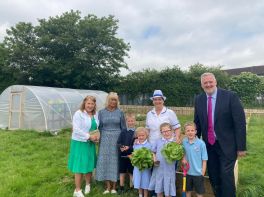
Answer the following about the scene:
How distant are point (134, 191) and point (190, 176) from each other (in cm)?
121

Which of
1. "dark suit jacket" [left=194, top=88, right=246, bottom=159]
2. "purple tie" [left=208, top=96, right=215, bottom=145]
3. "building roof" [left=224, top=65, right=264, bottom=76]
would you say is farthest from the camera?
"building roof" [left=224, top=65, right=264, bottom=76]

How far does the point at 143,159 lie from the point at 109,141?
87cm

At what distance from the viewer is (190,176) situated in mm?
4418

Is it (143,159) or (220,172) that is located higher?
(143,159)

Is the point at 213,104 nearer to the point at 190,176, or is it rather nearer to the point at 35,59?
the point at 190,176

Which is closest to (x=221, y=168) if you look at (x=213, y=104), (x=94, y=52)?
(x=213, y=104)

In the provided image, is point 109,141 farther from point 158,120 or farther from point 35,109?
point 35,109

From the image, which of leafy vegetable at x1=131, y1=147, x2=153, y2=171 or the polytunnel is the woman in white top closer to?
leafy vegetable at x1=131, y1=147, x2=153, y2=171

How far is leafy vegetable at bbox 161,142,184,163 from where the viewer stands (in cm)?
425

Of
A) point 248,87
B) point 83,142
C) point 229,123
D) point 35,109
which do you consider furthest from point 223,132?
point 248,87

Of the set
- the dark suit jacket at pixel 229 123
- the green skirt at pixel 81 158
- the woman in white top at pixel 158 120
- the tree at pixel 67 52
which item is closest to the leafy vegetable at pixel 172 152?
the woman in white top at pixel 158 120

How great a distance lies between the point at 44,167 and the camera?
23.1ft

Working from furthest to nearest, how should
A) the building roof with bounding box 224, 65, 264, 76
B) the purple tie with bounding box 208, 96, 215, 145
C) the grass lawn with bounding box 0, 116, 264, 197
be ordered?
the building roof with bounding box 224, 65, 264, 76, the grass lawn with bounding box 0, 116, 264, 197, the purple tie with bounding box 208, 96, 215, 145

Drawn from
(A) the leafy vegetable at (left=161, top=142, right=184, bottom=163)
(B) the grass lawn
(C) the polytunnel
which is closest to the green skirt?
(B) the grass lawn
